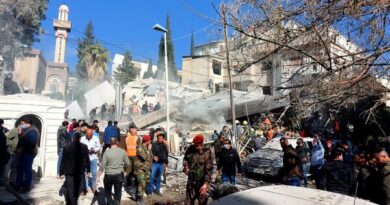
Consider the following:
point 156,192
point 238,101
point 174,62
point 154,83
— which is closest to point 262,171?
point 156,192

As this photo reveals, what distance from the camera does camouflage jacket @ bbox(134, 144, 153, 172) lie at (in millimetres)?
8664

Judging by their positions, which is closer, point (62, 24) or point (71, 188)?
point (71, 188)

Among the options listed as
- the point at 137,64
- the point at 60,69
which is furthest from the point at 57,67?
the point at 137,64

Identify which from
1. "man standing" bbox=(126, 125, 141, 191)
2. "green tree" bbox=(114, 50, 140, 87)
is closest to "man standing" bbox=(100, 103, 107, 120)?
"man standing" bbox=(126, 125, 141, 191)

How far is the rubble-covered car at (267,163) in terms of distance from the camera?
1290 cm

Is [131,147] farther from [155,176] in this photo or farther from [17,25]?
→ [17,25]

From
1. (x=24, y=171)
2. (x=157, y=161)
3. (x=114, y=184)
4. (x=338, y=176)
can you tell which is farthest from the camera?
(x=157, y=161)

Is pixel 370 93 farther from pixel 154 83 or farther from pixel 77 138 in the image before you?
pixel 154 83

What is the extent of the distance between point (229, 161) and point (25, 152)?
5.10 meters

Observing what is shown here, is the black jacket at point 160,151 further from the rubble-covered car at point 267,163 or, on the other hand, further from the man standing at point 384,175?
the man standing at point 384,175

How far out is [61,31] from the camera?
6650 cm

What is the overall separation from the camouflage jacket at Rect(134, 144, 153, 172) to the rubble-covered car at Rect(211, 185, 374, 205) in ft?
18.3

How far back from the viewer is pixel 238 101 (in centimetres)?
2508

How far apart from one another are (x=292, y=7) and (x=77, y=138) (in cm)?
496
